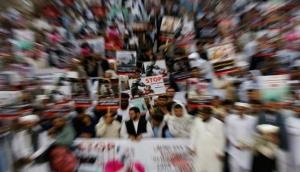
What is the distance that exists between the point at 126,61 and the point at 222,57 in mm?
1525

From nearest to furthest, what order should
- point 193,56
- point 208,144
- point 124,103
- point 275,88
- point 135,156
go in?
point 275,88
point 208,144
point 135,156
point 124,103
point 193,56

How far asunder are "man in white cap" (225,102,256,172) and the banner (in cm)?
52

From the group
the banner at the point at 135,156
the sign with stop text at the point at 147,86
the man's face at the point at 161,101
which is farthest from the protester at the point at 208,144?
the sign with stop text at the point at 147,86

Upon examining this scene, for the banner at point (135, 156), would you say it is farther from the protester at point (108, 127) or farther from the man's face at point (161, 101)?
the man's face at point (161, 101)

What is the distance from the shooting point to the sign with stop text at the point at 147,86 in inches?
209

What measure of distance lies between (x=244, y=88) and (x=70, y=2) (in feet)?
15.3

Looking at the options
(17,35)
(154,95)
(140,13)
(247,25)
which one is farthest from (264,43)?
(17,35)

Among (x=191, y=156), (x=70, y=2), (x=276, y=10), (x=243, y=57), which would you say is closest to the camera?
(x=191, y=156)

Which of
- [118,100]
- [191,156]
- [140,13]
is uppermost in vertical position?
[140,13]

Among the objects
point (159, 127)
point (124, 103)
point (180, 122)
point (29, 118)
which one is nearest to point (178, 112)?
Answer: point (180, 122)

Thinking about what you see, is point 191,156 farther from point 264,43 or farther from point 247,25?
point 247,25

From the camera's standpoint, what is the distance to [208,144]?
14.2 feet

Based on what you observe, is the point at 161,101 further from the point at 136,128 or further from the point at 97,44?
the point at 97,44

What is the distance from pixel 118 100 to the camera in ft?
17.2
